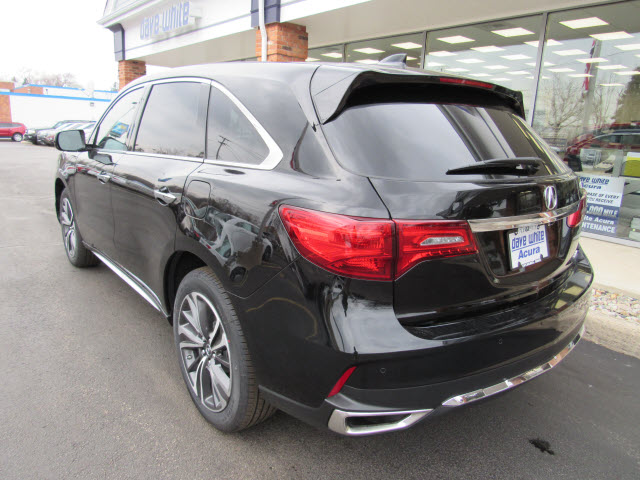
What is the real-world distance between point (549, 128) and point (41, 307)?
6.97m

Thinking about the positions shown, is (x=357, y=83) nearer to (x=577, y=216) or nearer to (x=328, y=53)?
(x=577, y=216)

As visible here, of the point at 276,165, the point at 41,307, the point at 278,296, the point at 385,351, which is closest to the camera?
the point at 385,351

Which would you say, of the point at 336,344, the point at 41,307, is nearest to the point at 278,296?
the point at 336,344

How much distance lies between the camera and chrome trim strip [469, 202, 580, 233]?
1.58 metres

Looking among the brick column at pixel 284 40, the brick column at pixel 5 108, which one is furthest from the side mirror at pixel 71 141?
the brick column at pixel 5 108

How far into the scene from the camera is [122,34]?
1389cm

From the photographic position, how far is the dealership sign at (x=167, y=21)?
1036 cm

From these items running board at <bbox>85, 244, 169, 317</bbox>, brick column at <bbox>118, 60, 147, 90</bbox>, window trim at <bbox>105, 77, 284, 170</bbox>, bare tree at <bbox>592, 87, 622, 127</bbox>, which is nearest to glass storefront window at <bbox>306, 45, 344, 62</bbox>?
bare tree at <bbox>592, 87, 622, 127</bbox>

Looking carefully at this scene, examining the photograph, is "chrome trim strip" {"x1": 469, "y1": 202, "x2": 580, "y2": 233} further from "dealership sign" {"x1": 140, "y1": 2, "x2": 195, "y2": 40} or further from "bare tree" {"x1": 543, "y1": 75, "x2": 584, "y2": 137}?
"dealership sign" {"x1": 140, "y1": 2, "x2": 195, "y2": 40}

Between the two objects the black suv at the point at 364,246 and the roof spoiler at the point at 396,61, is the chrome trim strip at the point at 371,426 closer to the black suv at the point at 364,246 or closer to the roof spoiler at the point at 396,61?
the black suv at the point at 364,246

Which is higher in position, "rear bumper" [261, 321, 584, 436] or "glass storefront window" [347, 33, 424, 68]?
"glass storefront window" [347, 33, 424, 68]

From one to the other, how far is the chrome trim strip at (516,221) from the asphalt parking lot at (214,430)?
0.70m

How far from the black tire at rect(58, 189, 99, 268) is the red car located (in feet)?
116

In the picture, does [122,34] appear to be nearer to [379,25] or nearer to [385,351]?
[379,25]
